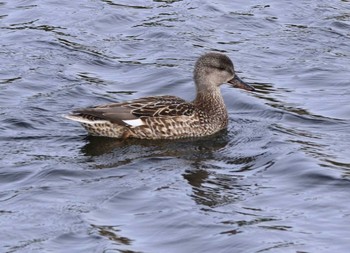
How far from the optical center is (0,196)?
12.3m

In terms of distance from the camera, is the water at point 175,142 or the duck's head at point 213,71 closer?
the water at point 175,142

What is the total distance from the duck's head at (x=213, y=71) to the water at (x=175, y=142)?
58 cm

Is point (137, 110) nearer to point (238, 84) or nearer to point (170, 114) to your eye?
point (170, 114)

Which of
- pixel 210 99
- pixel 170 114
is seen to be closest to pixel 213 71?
pixel 210 99

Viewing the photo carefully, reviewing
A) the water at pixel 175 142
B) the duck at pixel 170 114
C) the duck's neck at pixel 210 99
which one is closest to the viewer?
the water at pixel 175 142

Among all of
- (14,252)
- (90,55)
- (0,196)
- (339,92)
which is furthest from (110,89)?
(14,252)

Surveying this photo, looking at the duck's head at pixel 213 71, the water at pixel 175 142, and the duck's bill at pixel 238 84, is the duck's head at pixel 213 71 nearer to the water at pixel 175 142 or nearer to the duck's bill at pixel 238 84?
the duck's bill at pixel 238 84

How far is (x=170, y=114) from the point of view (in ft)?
48.8

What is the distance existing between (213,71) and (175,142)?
122cm

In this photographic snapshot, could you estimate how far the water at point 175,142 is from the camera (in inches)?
444

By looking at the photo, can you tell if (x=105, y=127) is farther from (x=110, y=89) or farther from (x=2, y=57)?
(x=2, y=57)

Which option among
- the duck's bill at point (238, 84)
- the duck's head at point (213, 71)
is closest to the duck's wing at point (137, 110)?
the duck's head at point (213, 71)

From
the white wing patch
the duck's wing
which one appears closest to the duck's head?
the duck's wing

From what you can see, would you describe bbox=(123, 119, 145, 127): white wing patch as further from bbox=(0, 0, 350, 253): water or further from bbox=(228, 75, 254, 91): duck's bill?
bbox=(228, 75, 254, 91): duck's bill
